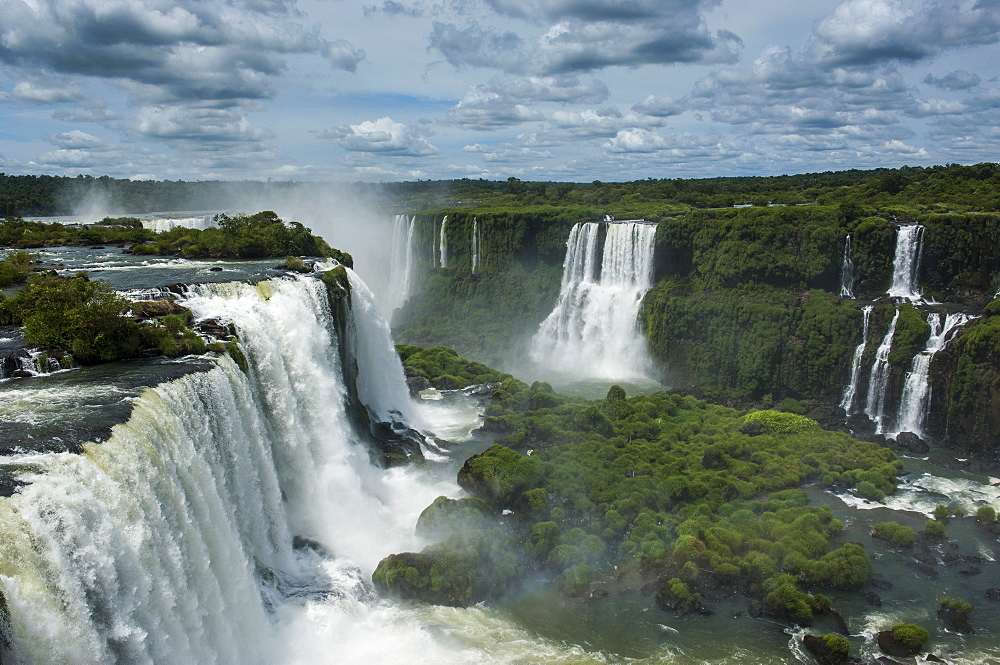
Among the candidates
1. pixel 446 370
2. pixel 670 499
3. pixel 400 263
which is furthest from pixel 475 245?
pixel 670 499

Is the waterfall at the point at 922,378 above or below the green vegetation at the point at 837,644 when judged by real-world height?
above

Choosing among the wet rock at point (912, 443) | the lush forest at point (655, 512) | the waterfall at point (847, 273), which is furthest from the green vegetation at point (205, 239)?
the wet rock at point (912, 443)

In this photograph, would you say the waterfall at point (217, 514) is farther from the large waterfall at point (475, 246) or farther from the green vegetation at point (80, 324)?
the large waterfall at point (475, 246)

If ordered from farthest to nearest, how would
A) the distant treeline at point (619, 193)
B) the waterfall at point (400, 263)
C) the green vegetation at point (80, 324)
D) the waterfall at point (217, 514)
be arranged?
the waterfall at point (400, 263), the distant treeline at point (619, 193), the green vegetation at point (80, 324), the waterfall at point (217, 514)

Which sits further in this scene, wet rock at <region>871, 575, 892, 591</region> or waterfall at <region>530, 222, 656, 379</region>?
waterfall at <region>530, 222, 656, 379</region>

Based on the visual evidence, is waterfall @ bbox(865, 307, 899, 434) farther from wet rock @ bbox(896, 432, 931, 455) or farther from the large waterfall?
the large waterfall

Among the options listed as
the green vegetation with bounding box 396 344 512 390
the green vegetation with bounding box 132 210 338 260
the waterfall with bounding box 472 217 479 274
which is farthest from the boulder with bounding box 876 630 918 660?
the waterfall with bounding box 472 217 479 274
